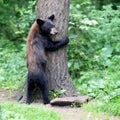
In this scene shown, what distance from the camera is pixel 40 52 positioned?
8.93m

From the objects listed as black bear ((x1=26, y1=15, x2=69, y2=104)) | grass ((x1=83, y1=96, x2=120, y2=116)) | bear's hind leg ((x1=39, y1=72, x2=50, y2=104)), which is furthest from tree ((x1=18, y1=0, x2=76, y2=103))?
grass ((x1=83, y1=96, x2=120, y2=116))

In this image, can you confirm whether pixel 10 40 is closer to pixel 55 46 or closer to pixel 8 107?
pixel 55 46

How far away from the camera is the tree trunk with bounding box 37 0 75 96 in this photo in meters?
9.16

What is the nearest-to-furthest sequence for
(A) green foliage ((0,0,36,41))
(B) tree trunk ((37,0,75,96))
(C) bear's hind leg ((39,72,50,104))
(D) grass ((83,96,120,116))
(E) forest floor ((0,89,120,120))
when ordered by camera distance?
(E) forest floor ((0,89,120,120)) → (D) grass ((83,96,120,116)) → (C) bear's hind leg ((39,72,50,104)) → (B) tree trunk ((37,0,75,96)) → (A) green foliage ((0,0,36,41))

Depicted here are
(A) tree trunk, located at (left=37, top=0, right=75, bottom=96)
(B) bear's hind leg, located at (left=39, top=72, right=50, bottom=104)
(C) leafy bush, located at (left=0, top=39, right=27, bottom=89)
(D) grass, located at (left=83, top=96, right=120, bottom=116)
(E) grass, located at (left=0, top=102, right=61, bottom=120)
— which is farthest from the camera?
(C) leafy bush, located at (left=0, top=39, right=27, bottom=89)

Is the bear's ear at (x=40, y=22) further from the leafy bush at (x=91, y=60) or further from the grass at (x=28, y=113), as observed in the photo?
the grass at (x=28, y=113)

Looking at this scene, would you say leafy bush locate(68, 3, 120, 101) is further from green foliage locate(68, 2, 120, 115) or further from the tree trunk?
the tree trunk

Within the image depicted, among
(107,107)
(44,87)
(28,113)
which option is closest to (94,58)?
(44,87)

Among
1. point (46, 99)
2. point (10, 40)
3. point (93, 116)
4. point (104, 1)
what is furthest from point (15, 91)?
point (104, 1)

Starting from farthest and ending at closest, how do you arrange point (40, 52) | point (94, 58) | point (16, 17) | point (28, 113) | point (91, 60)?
point (16, 17) → point (94, 58) → point (91, 60) → point (40, 52) → point (28, 113)

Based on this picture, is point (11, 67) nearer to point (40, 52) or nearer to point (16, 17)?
point (16, 17)

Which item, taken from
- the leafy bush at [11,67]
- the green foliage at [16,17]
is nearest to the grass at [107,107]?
the leafy bush at [11,67]

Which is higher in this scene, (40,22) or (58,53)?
(40,22)

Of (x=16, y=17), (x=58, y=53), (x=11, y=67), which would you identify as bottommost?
(x=11, y=67)
